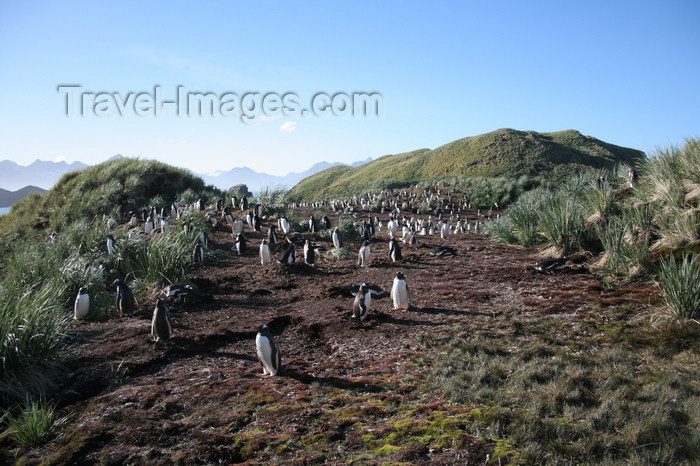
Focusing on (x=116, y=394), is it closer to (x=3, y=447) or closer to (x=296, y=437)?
(x=3, y=447)

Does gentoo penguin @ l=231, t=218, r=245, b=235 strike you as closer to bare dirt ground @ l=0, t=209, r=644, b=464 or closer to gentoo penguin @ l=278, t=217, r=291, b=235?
gentoo penguin @ l=278, t=217, r=291, b=235

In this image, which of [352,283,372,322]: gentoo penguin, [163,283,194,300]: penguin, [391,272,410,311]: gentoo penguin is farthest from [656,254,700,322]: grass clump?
[163,283,194,300]: penguin

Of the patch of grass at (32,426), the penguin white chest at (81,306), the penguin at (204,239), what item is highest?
the penguin at (204,239)

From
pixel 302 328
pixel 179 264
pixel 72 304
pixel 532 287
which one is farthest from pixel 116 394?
pixel 532 287

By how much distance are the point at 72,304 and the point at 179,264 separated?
7.16ft

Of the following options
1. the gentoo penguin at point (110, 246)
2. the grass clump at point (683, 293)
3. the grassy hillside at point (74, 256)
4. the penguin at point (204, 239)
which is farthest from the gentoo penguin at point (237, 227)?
the grass clump at point (683, 293)

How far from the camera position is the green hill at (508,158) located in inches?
1977

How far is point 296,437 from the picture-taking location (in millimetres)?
3447

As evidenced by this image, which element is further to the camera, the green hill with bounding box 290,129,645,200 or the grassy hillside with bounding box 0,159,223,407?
the green hill with bounding box 290,129,645,200

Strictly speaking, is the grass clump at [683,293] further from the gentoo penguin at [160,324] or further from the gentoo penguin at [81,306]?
the gentoo penguin at [81,306]

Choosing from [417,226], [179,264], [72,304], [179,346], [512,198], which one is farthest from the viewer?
[512,198]

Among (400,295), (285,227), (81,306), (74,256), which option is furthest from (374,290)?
(285,227)

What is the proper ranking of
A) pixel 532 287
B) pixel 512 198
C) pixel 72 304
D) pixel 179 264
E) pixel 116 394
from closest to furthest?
1. pixel 116 394
2. pixel 532 287
3. pixel 72 304
4. pixel 179 264
5. pixel 512 198

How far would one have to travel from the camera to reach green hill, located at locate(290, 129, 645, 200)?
165 ft
